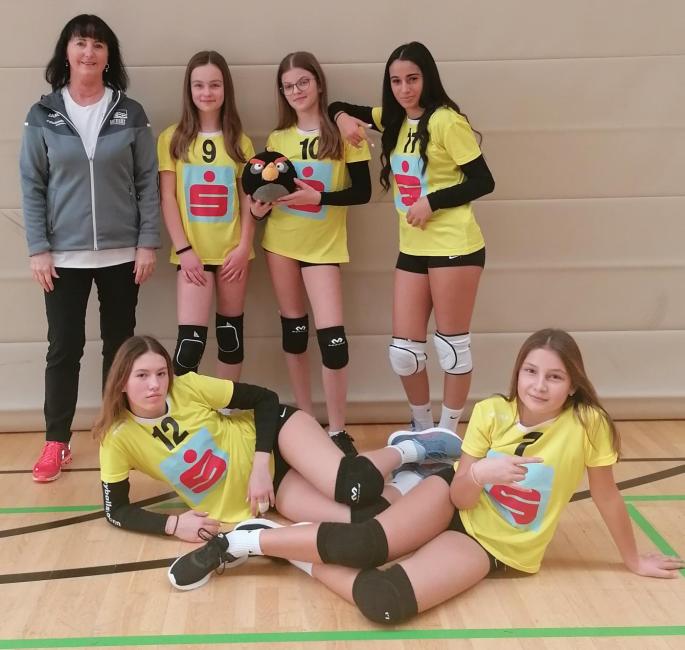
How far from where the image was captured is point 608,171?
3.49m

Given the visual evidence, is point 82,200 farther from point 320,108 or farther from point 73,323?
point 320,108

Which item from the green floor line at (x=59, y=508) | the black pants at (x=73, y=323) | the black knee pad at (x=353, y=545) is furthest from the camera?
the black pants at (x=73, y=323)

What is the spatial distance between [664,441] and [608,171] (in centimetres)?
108

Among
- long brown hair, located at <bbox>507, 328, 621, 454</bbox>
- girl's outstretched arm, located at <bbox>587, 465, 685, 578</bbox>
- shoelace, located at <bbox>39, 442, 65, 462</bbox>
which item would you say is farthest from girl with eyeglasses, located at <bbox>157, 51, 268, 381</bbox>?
girl's outstretched arm, located at <bbox>587, 465, 685, 578</bbox>

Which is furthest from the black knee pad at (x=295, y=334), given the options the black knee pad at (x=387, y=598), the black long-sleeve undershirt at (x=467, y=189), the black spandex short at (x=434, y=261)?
the black knee pad at (x=387, y=598)

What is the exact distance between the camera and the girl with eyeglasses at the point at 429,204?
2.96 m

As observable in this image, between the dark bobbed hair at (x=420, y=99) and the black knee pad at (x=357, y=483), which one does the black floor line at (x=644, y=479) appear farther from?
the dark bobbed hair at (x=420, y=99)

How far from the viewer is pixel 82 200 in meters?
3.02

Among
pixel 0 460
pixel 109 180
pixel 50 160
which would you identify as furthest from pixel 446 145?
pixel 0 460

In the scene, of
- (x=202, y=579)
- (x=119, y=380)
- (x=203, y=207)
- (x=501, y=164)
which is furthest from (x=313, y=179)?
(x=202, y=579)

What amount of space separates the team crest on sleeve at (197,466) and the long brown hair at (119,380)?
0.65ft

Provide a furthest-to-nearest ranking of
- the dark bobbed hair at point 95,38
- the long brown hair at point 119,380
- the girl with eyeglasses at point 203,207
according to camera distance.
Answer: the girl with eyeglasses at point 203,207, the dark bobbed hair at point 95,38, the long brown hair at point 119,380

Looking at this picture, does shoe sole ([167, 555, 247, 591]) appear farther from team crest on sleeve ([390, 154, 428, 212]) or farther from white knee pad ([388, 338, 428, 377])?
team crest on sleeve ([390, 154, 428, 212])

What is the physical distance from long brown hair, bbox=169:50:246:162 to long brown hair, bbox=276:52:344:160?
0.17 meters
